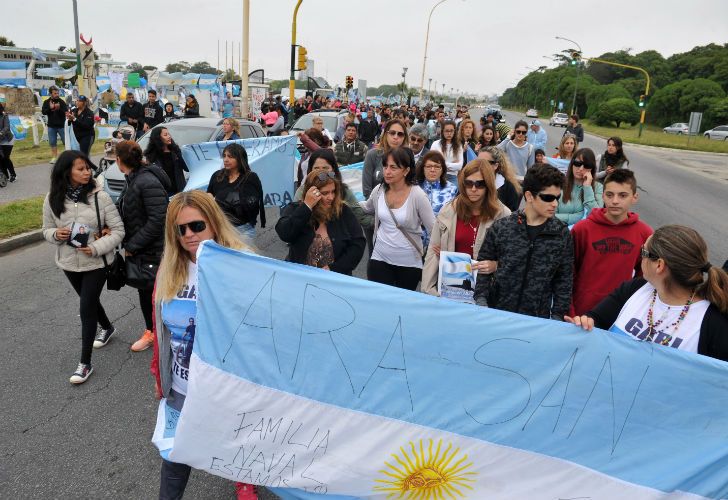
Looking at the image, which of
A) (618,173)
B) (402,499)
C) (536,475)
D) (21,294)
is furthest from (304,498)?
(21,294)

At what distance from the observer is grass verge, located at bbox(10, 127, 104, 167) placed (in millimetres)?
14562

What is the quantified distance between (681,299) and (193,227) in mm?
2325

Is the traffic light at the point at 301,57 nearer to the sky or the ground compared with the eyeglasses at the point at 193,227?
nearer to the sky

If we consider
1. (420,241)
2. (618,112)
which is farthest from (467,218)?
(618,112)

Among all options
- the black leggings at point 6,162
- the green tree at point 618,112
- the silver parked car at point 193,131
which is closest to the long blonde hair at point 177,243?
the silver parked car at point 193,131

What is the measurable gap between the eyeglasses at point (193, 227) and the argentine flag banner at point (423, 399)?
6.5 inches

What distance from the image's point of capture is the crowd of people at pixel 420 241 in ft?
7.93

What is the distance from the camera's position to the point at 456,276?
3674 mm

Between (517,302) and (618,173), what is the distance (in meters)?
1.12

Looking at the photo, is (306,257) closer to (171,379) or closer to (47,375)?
(171,379)

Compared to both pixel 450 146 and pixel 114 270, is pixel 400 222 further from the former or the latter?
pixel 450 146

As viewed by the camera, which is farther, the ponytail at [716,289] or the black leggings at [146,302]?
the black leggings at [146,302]

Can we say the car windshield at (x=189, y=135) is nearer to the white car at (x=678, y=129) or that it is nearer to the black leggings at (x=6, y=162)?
the black leggings at (x=6, y=162)

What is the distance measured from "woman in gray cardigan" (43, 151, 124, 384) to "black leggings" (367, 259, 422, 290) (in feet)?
6.76
